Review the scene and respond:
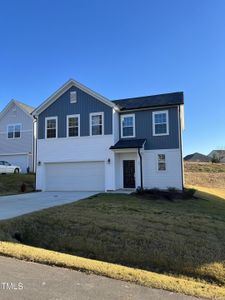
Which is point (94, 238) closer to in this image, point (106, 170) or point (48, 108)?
point (106, 170)

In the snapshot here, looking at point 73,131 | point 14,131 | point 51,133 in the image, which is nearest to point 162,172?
point 73,131

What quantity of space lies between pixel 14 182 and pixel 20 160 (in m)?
8.49

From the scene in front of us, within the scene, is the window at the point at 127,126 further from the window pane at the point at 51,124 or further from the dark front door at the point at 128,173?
the window pane at the point at 51,124

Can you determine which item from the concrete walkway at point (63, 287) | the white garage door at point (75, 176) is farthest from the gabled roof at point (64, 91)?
the concrete walkway at point (63, 287)

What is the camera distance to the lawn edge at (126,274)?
5.03 m

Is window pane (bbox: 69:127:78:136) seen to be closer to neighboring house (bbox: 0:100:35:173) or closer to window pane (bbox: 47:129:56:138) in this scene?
window pane (bbox: 47:129:56:138)

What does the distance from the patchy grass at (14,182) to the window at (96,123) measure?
6.93 m

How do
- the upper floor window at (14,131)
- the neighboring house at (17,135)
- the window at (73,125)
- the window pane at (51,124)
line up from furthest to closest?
the upper floor window at (14,131) → the neighboring house at (17,135) → the window pane at (51,124) → the window at (73,125)

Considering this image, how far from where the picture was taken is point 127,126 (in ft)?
73.4

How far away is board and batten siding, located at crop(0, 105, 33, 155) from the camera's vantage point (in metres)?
32.7

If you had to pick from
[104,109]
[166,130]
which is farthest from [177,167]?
[104,109]

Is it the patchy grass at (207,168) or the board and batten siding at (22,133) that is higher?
the board and batten siding at (22,133)

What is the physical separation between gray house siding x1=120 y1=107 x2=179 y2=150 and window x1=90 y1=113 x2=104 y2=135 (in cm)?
242

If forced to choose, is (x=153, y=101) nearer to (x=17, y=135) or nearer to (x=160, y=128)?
(x=160, y=128)
